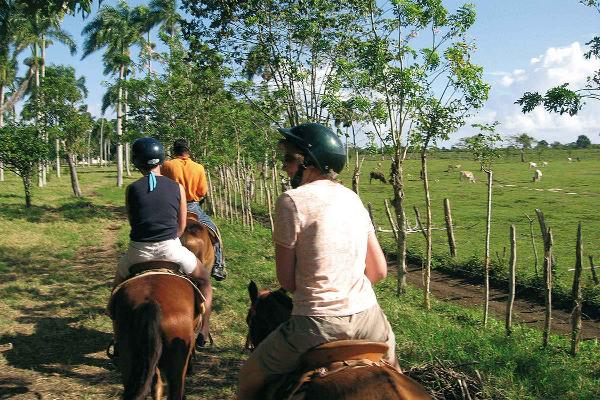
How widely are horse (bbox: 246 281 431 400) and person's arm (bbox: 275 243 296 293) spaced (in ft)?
1.22

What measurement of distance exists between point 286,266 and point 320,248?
216 mm

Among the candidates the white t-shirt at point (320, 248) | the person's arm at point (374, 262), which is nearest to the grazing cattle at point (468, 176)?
the person's arm at point (374, 262)

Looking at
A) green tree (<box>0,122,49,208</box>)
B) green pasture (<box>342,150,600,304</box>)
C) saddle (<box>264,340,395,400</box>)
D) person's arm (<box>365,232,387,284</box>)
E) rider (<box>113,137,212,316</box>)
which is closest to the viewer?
saddle (<box>264,340,395,400</box>)

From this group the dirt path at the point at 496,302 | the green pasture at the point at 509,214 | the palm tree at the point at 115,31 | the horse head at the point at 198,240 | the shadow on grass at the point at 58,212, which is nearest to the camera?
the horse head at the point at 198,240

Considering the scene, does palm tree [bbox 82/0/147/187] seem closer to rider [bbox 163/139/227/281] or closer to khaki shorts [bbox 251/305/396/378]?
→ rider [bbox 163/139/227/281]

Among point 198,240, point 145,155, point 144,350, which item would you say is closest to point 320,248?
point 144,350

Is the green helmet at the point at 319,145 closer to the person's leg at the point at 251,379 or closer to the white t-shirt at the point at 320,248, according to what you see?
the white t-shirt at the point at 320,248

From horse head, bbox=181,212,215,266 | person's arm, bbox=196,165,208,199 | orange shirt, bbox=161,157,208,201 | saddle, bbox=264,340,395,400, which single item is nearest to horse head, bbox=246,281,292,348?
saddle, bbox=264,340,395,400

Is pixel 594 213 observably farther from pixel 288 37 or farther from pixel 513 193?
pixel 288 37

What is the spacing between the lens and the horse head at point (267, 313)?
131 inches

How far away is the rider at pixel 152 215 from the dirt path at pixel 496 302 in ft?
27.5

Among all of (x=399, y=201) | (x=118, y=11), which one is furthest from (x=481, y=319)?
(x=118, y=11)

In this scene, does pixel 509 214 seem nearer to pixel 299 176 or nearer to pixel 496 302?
pixel 496 302

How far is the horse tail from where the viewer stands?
161 inches
